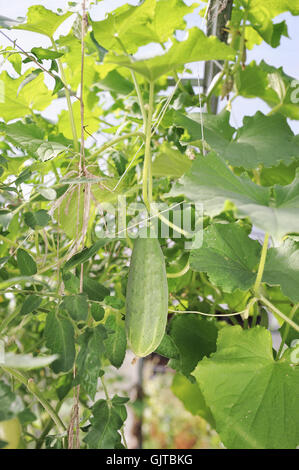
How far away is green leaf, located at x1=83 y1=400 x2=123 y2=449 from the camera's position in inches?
17.9

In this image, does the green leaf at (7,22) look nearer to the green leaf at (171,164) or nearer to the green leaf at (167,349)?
the green leaf at (171,164)

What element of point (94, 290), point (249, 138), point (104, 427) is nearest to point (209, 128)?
point (249, 138)

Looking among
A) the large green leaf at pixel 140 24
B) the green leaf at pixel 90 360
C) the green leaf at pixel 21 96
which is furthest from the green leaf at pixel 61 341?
the green leaf at pixel 21 96

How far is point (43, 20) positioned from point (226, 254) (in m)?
0.39

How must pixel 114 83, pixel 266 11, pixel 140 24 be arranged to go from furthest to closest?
pixel 114 83 < pixel 266 11 < pixel 140 24

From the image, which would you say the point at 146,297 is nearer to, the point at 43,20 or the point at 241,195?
the point at 241,195

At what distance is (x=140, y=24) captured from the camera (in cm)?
60

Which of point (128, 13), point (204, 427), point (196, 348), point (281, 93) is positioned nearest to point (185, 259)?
point (196, 348)

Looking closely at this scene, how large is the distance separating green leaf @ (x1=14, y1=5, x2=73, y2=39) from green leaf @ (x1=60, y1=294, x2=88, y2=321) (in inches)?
13.6

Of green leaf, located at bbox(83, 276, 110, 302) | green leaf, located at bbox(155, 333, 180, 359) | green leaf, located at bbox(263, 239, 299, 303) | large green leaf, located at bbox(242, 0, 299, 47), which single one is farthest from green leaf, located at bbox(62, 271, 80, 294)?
large green leaf, located at bbox(242, 0, 299, 47)

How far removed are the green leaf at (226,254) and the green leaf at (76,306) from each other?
175 mm

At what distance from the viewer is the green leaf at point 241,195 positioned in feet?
1.03

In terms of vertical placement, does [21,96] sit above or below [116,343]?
above
